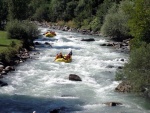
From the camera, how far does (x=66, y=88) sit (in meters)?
33.6

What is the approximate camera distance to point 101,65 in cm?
4353

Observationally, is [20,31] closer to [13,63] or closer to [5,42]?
A: [5,42]

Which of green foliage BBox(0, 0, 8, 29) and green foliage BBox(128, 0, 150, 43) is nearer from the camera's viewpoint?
green foliage BBox(128, 0, 150, 43)

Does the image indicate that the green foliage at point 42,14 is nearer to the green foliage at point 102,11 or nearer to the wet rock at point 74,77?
the green foliage at point 102,11

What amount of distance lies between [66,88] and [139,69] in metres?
7.42

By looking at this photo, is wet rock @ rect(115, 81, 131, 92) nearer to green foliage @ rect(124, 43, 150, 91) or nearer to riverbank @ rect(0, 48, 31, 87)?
green foliage @ rect(124, 43, 150, 91)

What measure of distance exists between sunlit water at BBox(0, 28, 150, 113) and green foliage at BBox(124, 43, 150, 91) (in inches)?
70.9

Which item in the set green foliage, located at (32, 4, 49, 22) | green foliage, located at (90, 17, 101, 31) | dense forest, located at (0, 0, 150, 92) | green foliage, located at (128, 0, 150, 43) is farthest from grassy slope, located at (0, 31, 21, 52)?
green foliage, located at (32, 4, 49, 22)

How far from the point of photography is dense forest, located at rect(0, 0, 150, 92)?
29784mm

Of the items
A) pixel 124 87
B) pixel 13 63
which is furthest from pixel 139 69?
pixel 13 63

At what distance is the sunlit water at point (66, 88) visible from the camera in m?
28.6

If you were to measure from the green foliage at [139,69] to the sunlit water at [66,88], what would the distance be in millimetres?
1801

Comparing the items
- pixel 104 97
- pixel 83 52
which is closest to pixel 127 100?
pixel 104 97

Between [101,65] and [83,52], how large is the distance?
9.47m
